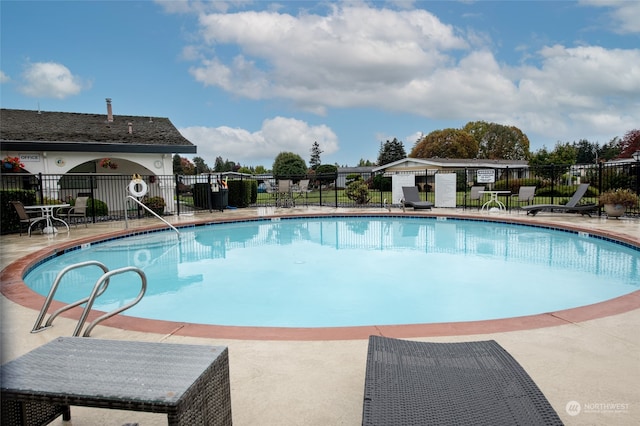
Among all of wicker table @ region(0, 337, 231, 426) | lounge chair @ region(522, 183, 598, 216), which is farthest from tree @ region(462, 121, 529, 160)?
wicker table @ region(0, 337, 231, 426)

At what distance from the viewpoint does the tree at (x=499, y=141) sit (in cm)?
5806

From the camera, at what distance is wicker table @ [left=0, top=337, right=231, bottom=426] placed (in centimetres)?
147

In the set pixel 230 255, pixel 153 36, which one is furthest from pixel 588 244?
pixel 153 36

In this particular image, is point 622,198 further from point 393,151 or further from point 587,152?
point 587,152

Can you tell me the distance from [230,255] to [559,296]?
607cm

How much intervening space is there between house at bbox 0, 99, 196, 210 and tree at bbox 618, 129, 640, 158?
4910 centimetres

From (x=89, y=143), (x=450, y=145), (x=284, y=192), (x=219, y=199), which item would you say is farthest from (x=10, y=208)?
(x=450, y=145)

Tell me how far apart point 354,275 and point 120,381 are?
17.9ft

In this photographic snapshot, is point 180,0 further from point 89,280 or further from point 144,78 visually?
point 89,280

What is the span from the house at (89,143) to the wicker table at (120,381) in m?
13.1

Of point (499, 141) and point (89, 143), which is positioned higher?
point (499, 141)

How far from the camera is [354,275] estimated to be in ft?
22.4

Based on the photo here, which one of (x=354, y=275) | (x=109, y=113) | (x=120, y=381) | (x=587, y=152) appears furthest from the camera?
(x=587, y=152)

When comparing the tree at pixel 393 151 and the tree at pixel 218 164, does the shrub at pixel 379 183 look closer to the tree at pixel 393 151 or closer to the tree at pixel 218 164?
the tree at pixel 393 151
